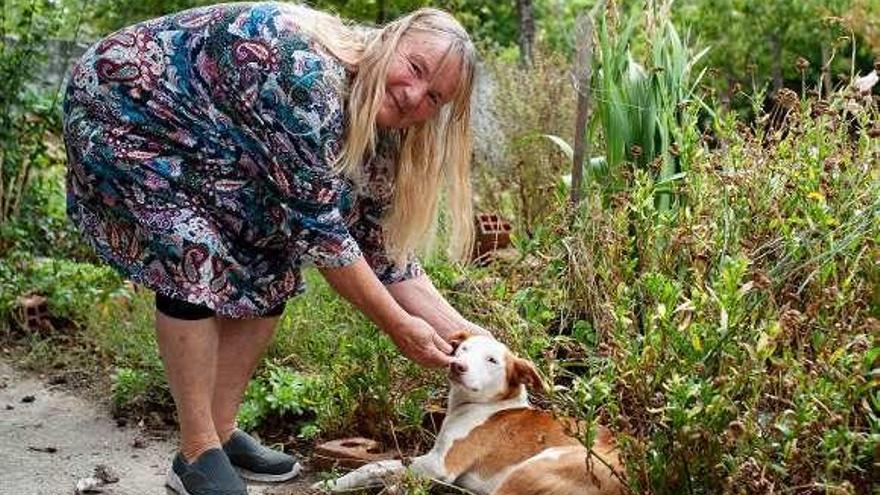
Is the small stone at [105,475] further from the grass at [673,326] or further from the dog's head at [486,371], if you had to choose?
the dog's head at [486,371]

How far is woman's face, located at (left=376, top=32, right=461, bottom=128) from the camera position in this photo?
10.5 ft

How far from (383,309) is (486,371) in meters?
0.40

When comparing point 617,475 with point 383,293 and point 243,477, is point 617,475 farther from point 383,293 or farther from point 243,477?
point 243,477

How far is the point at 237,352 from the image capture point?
Answer: 150 inches

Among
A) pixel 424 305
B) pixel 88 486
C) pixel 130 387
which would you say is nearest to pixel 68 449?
pixel 130 387

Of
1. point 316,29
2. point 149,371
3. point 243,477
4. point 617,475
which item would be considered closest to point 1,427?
point 149,371

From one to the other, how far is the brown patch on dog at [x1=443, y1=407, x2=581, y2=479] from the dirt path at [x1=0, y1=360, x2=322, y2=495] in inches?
23.9

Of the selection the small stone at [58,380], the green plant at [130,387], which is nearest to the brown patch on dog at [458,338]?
the green plant at [130,387]

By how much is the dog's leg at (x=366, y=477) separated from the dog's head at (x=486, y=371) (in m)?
0.30

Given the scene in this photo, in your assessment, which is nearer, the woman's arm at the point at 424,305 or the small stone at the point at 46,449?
the woman's arm at the point at 424,305

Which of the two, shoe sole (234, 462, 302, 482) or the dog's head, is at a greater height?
the dog's head

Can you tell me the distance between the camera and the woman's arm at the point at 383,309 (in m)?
3.27

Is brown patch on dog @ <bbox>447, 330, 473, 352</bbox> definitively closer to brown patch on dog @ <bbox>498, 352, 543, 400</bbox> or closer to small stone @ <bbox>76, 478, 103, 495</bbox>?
brown patch on dog @ <bbox>498, 352, 543, 400</bbox>

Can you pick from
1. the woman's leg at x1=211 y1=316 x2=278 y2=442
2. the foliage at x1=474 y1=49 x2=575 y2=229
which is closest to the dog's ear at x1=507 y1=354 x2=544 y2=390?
the woman's leg at x1=211 y1=316 x2=278 y2=442
